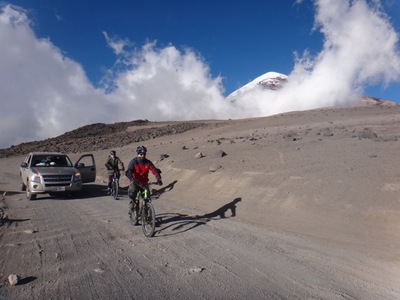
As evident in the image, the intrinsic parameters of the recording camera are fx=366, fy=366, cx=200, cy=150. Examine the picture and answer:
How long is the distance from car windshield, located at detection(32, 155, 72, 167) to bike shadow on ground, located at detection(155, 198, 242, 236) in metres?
6.44

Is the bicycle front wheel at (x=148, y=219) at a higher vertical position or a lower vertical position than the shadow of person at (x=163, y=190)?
lower

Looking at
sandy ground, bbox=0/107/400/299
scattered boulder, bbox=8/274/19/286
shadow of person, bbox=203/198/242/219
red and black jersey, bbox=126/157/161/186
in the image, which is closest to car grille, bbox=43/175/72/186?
sandy ground, bbox=0/107/400/299

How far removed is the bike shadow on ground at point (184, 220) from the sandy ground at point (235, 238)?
0.03 meters

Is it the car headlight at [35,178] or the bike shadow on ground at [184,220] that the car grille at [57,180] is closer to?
the car headlight at [35,178]

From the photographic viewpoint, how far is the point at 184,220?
9422 millimetres

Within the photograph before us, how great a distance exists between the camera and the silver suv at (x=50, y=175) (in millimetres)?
13156

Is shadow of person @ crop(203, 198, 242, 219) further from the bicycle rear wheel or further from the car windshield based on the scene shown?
the car windshield

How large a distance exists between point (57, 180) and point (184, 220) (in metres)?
6.38

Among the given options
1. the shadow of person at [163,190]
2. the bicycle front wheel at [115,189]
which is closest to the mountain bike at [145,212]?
the bicycle front wheel at [115,189]

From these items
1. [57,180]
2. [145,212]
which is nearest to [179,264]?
[145,212]

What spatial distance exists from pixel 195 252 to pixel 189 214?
12.7 feet

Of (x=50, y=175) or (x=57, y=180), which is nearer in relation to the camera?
(x=50, y=175)

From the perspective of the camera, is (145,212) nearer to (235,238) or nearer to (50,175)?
(235,238)

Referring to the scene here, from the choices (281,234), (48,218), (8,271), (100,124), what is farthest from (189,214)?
(100,124)
